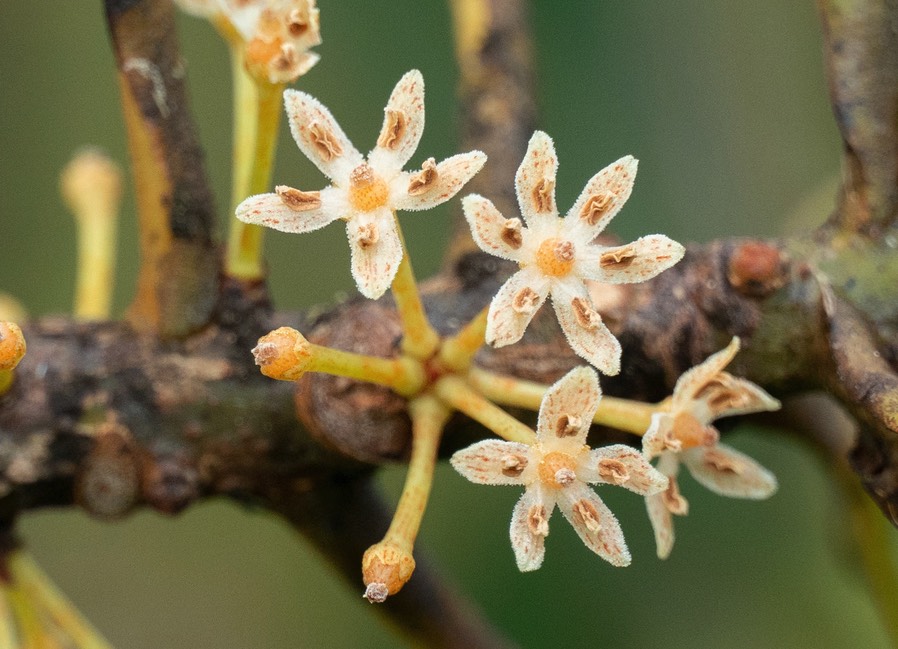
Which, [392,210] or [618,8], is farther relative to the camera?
[618,8]

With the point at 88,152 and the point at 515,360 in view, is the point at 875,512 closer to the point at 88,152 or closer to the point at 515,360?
the point at 515,360

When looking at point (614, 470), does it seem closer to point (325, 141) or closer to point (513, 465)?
point (513, 465)

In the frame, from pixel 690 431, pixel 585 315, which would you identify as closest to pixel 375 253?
pixel 585 315

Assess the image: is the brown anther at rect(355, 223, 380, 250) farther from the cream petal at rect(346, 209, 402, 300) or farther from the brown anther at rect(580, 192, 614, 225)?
the brown anther at rect(580, 192, 614, 225)

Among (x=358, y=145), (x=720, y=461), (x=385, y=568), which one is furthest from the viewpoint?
(x=358, y=145)

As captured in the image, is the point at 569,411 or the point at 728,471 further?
the point at 728,471

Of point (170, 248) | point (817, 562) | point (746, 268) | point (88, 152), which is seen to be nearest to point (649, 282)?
point (746, 268)

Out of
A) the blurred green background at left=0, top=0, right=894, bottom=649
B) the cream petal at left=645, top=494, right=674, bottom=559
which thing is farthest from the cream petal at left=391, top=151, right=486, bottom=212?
the blurred green background at left=0, top=0, right=894, bottom=649
